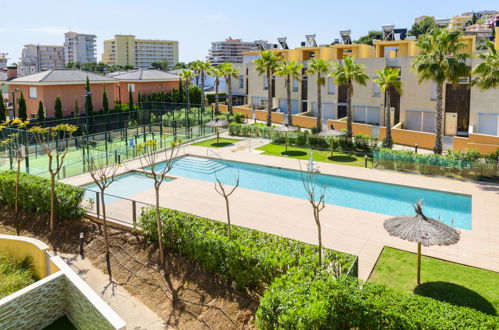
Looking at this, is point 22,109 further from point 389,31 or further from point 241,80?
point 389,31

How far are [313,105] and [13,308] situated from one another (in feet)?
123

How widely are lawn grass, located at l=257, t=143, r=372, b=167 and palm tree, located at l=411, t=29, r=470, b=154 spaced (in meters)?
6.63

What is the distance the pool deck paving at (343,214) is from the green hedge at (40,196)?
126 centimetres

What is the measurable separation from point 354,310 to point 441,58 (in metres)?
21.2

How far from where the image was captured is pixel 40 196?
1537 cm

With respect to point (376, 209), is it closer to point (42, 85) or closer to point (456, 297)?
point (456, 297)

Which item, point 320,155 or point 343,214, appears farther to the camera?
point 320,155

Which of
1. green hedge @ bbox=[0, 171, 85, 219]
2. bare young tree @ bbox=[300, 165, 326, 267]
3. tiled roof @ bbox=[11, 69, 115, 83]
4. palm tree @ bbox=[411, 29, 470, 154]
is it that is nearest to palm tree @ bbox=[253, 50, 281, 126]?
bare young tree @ bbox=[300, 165, 326, 267]

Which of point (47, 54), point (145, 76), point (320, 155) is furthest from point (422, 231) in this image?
point (47, 54)

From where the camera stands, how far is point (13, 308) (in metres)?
9.59

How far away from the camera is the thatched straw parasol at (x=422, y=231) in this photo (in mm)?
10688

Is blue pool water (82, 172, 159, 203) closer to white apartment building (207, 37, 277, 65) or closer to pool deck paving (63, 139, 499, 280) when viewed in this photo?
pool deck paving (63, 139, 499, 280)

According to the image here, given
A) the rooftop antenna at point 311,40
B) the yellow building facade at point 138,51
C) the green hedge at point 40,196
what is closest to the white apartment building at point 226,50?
the yellow building facade at point 138,51

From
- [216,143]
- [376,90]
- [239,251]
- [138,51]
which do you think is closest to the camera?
[239,251]
